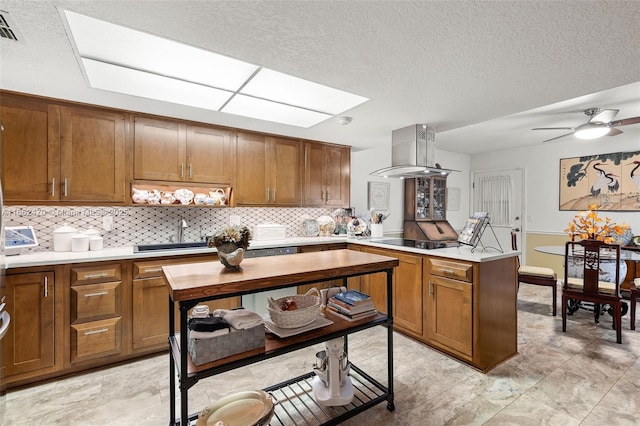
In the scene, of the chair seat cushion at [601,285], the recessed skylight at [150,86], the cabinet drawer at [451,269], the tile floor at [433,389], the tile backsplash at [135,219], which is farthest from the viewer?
the chair seat cushion at [601,285]

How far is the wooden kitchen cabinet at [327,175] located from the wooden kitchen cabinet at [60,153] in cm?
216

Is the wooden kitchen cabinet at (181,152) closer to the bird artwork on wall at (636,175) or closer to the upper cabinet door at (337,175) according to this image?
the upper cabinet door at (337,175)

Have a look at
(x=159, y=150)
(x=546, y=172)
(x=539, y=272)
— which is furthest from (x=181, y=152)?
(x=546, y=172)

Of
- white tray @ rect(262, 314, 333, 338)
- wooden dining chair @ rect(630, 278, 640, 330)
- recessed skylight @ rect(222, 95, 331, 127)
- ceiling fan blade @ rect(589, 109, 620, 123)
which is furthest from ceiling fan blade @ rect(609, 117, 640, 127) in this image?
white tray @ rect(262, 314, 333, 338)

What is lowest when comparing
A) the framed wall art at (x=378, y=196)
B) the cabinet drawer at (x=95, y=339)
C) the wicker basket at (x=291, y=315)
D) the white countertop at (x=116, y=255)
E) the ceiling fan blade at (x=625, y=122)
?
the cabinet drawer at (x=95, y=339)

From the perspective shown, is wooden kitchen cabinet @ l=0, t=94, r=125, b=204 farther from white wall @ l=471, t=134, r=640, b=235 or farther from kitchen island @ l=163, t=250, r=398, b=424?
white wall @ l=471, t=134, r=640, b=235

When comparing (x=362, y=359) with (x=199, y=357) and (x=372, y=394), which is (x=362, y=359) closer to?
(x=372, y=394)

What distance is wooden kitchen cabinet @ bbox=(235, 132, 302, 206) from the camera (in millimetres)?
3572

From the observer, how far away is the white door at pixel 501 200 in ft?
19.4

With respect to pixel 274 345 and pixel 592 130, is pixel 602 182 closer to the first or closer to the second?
pixel 592 130

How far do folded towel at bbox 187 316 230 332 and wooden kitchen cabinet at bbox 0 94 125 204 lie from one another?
2.04 meters

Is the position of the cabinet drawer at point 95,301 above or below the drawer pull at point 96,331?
above

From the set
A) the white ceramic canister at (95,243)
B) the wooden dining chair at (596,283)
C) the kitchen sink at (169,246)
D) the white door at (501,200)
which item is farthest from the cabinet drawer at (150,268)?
the white door at (501,200)

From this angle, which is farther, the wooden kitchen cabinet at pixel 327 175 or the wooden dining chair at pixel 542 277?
the wooden kitchen cabinet at pixel 327 175
